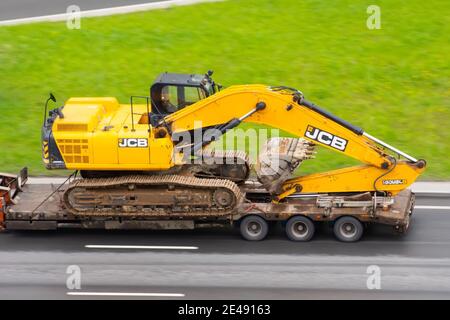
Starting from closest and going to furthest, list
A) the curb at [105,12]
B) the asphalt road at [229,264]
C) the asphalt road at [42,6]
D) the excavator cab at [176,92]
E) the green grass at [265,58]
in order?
the asphalt road at [229,264] → the excavator cab at [176,92] → the green grass at [265,58] → the curb at [105,12] → the asphalt road at [42,6]

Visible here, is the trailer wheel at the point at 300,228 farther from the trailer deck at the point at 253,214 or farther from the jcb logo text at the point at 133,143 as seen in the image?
the jcb logo text at the point at 133,143

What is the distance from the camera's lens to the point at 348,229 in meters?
17.7

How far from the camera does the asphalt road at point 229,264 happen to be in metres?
15.8

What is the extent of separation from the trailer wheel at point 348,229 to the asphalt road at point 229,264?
7.4 inches

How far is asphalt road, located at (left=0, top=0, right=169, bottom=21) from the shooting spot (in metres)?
29.1

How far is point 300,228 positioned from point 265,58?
1003 cm

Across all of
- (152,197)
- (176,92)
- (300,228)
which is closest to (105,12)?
(176,92)

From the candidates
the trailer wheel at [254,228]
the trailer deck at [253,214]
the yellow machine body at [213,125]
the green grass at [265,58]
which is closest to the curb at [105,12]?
the green grass at [265,58]

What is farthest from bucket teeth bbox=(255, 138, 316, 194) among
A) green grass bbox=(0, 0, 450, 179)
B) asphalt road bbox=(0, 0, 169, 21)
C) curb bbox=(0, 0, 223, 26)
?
asphalt road bbox=(0, 0, 169, 21)

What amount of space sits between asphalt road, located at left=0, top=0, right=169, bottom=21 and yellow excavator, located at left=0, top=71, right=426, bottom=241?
12.0m

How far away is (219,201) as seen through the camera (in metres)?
17.5

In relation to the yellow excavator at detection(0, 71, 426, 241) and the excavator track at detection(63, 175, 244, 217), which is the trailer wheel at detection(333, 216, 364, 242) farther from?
the excavator track at detection(63, 175, 244, 217)

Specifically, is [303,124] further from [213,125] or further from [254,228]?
[254,228]

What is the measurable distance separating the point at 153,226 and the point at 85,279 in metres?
2.11
